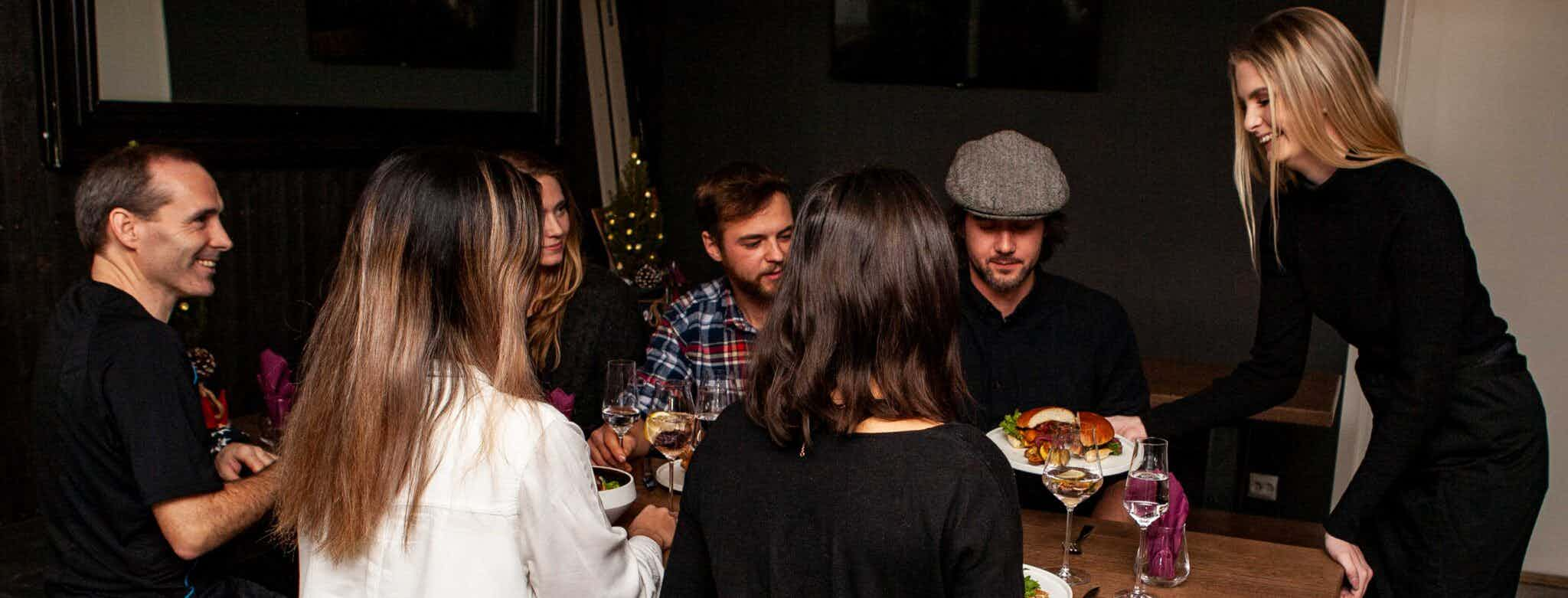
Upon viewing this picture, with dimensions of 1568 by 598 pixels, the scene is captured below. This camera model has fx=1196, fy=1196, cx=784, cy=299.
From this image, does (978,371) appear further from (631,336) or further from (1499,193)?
(1499,193)

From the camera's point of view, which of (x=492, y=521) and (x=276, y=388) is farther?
(x=276, y=388)

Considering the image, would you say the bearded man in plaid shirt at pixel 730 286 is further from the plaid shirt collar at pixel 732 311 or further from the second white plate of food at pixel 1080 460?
the second white plate of food at pixel 1080 460

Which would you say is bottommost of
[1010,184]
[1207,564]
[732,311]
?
[1207,564]

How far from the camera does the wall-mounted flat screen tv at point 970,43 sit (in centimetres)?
452

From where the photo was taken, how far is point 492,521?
1438 millimetres

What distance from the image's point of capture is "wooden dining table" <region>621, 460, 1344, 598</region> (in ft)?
6.09

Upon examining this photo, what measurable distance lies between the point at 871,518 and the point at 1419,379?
1221mm

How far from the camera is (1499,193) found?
3863 millimetres

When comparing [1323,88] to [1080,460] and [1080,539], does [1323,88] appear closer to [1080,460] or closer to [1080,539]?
[1080,460]

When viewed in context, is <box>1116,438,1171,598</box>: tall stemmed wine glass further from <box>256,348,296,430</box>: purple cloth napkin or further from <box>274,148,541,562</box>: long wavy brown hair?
<box>256,348,296,430</box>: purple cloth napkin

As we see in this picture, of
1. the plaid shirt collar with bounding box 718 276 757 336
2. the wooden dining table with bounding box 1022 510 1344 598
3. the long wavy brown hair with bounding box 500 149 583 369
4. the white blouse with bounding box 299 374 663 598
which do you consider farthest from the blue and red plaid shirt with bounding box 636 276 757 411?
the white blouse with bounding box 299 374 663 598

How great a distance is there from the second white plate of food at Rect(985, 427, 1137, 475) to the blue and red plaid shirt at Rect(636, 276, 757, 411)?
2.51ft

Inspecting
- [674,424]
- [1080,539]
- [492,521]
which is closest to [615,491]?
[674,424]

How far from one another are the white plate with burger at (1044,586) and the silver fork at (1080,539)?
0.22 metres
